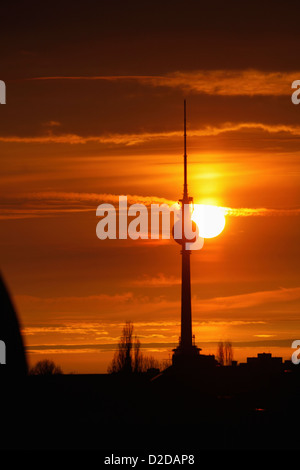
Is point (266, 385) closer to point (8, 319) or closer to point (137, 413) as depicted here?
point (137, 413)

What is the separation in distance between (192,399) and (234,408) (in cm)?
1287

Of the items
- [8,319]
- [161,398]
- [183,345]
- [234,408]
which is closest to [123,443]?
[8,319]

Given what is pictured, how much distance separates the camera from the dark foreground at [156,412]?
9325 centimetres

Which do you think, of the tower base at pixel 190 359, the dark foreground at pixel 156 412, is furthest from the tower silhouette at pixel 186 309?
the dark foreground at pixel 156 412

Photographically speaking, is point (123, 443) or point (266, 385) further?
point (266, 385)

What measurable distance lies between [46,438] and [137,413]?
73.3 feet

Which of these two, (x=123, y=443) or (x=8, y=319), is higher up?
(x=8, y=319)

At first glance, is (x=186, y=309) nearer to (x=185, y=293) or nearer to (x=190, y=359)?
(x=185, y=293)

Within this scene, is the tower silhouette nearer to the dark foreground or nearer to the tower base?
the tower base

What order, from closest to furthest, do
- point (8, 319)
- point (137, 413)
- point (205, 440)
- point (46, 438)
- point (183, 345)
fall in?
point (8, 319), point (46, 438), point (205, 440), point (137, 413), point (183, 345)

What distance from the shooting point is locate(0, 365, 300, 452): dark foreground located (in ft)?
A: 306
